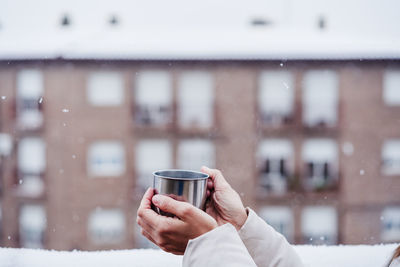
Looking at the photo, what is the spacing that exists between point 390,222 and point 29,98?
7.82m

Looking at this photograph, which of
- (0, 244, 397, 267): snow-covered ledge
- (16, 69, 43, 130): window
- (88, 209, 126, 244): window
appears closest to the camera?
(0, 244, 397, 267): snow-covered ledge

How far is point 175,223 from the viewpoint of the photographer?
41cm

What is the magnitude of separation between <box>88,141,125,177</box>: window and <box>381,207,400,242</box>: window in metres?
5.59

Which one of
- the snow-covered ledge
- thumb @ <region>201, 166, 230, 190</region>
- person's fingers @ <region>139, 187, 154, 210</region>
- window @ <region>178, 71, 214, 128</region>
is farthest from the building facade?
person's fingers @ <region>139, 187, 154, 210</region>

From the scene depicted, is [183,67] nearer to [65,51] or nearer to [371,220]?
[65,51]

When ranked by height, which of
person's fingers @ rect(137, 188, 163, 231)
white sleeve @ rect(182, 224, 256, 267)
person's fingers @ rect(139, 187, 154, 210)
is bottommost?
white sleeve @ rect(182, 224, 256, 267)

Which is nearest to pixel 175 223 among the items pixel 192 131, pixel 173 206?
pixel 173 206

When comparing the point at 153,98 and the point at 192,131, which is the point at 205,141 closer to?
the point at 192,131

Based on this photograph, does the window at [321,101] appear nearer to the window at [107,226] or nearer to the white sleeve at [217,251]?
the window at [107,226]

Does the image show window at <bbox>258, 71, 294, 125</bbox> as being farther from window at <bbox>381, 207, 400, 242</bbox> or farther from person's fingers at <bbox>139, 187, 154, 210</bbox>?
person's fingers at <bbox>139, 187, 154, 210</bbox>

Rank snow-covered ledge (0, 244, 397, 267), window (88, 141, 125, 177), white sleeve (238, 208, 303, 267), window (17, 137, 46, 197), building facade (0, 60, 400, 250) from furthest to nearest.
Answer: window (88, 141, 125, 177), window (17, 137, 46, 197), building facade (0, 60, 400, 250), snow-covered ledge (0, 244, 397, 267), white sleeve (238, 208, 303, 267)

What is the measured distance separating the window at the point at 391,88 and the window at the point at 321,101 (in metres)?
0.96

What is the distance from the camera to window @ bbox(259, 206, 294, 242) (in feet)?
23.3

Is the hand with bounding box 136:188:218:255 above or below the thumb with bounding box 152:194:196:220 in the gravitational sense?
below
